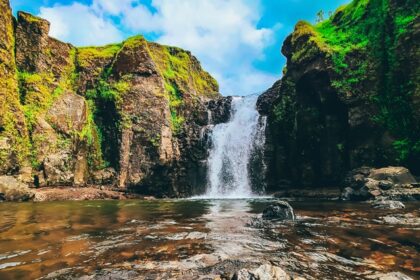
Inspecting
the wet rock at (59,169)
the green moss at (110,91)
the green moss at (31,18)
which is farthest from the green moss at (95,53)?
the wet rock at (59,169)

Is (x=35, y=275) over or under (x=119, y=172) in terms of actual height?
under

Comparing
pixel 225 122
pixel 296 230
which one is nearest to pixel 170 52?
pixel 225 122

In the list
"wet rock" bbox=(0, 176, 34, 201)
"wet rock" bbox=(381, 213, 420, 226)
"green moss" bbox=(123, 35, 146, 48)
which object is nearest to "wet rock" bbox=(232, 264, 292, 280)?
"wet rock" bbox=(381, 213, 420, 226)

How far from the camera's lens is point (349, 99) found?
24422 millimetres

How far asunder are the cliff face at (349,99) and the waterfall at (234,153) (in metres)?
2.01

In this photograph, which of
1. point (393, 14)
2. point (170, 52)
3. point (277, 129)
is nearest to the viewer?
point (393, 14)

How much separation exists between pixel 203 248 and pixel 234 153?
25.9m

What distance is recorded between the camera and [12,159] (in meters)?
25.7

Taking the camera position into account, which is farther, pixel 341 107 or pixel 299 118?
pixel 299 118

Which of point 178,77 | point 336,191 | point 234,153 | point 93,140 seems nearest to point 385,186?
point 336,191

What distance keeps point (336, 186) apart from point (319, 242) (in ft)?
66.7

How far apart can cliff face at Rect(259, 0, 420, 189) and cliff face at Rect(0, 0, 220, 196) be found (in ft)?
34.9

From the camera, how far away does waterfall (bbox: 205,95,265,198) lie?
3086cm

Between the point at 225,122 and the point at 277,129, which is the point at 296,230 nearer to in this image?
the point at 277,129
